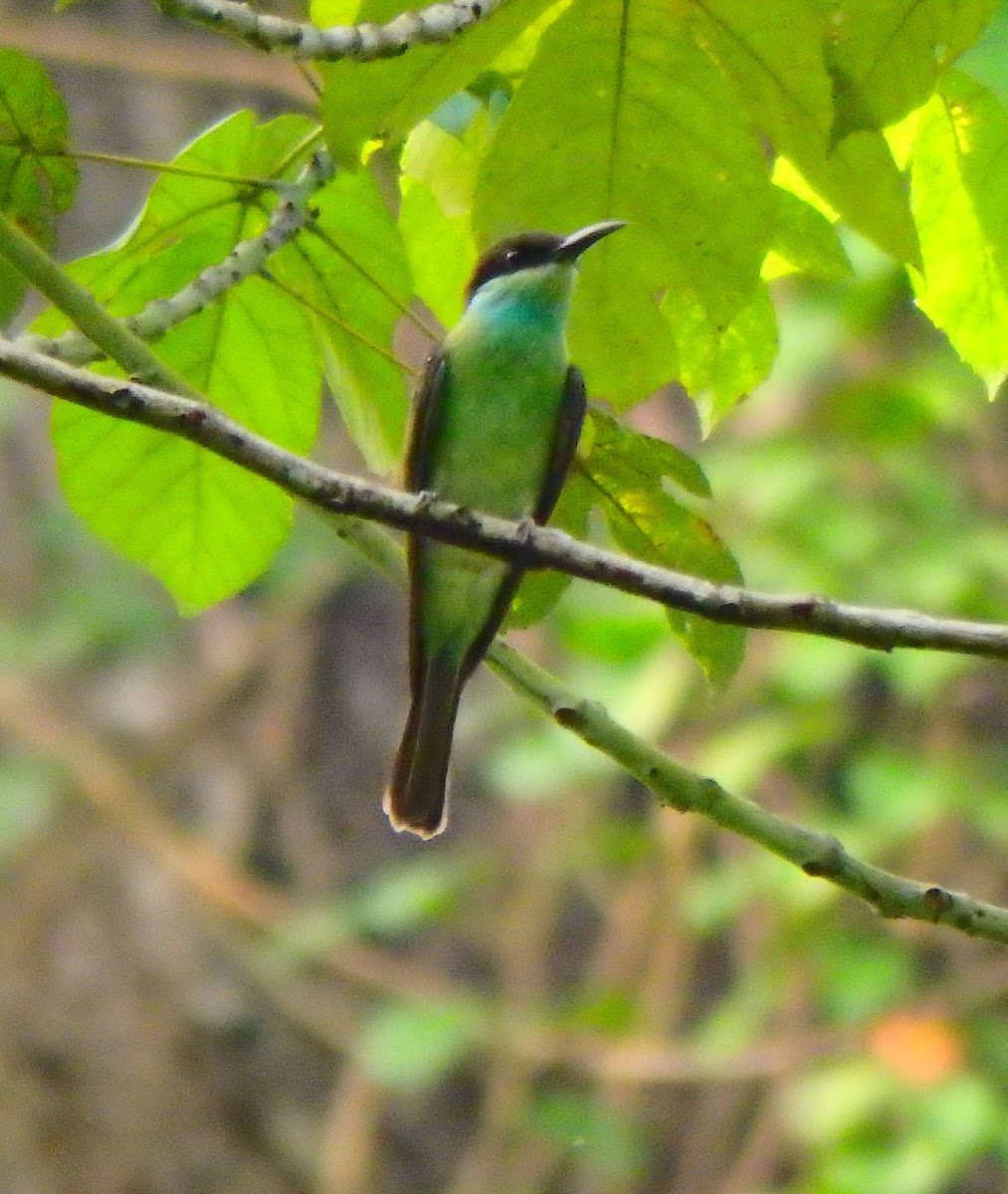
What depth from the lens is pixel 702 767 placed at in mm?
5586

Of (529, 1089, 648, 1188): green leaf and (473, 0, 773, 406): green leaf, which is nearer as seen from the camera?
(473, 0, 773, 406): green leaf

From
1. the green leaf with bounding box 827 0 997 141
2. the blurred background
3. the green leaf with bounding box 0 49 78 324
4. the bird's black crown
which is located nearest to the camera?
the green leaf with bounding box 827 0 997 141

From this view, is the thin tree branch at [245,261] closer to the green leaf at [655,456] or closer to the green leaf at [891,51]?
the green leaf at [655,456]

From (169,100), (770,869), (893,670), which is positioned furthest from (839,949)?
(169,100)

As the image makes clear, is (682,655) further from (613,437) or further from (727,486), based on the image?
(613,437)

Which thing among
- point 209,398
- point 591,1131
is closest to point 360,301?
point 209,398

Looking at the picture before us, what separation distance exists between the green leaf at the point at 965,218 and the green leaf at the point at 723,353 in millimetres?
196

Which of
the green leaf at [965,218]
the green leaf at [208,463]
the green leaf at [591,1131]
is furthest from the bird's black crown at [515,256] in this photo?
the green leaf at [591,1131]

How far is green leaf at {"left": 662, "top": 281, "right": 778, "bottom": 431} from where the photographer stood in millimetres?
2100

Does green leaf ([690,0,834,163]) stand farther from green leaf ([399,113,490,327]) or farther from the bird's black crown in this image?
the bird's black crown

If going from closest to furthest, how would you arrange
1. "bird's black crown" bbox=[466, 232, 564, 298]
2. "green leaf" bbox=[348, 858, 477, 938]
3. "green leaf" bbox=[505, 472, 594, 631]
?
"green leaf" bbox=[505, 472, 594, 631], "bird's black crown" bbox=[466, 232, 564, 298], "green leaf" bbox=[348, 858, 477, 938]

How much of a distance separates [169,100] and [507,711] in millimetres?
3525

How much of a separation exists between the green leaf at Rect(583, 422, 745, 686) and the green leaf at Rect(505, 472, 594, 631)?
0.08 metres

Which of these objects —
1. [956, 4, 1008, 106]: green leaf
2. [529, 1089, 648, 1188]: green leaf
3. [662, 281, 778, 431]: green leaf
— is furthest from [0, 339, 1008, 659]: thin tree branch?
[529, 1089, 648, 1188]: green leaf
